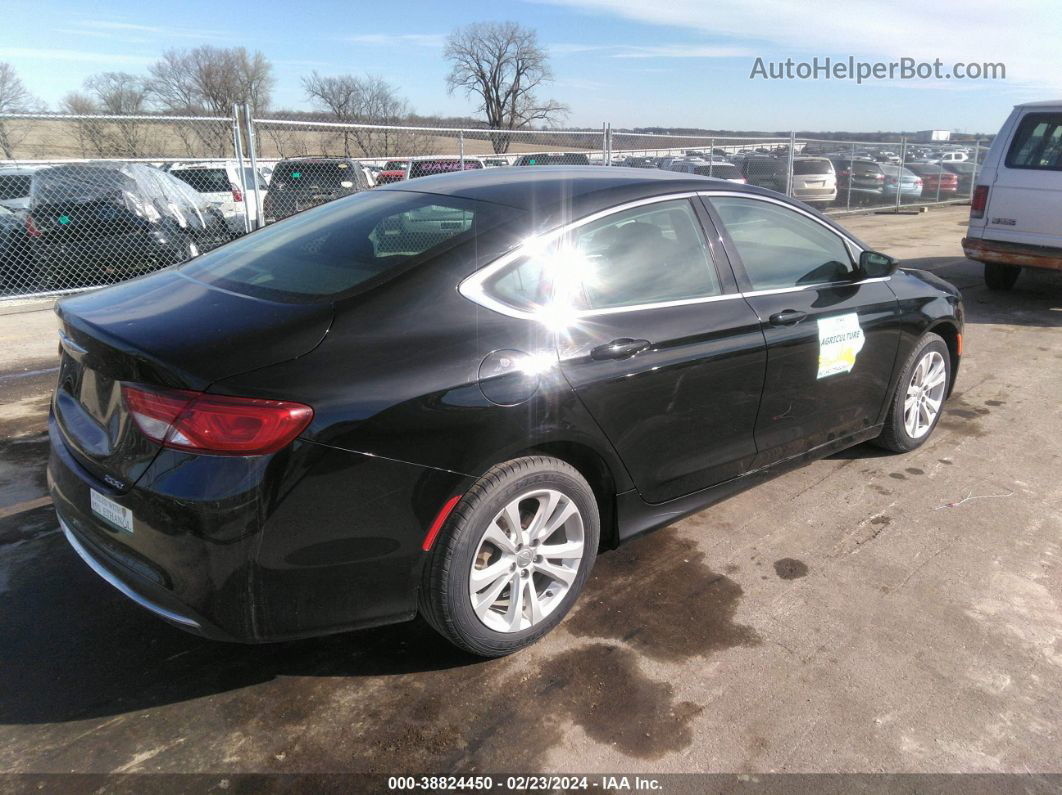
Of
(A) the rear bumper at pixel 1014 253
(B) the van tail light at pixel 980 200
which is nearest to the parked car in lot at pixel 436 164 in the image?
(B) the van tail light at pixel 980 200

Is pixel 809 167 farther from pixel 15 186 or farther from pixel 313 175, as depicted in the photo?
pixel 15 186

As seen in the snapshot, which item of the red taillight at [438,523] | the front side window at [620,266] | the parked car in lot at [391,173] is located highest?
the front side window at [620,266]

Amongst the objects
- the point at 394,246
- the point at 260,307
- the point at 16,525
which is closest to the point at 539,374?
the point at 394,246

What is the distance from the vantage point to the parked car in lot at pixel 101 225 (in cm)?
879

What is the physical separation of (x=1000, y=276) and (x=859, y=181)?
35.7 ft

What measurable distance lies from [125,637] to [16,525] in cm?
123

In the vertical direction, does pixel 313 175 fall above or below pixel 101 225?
above

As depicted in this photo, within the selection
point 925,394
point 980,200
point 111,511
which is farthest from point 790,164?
point 111,511

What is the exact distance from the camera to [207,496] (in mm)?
2080

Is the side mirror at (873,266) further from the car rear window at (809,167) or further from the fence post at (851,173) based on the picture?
the fence post at (851,173)

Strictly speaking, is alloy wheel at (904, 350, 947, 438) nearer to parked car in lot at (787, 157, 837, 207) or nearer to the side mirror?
the side mirror

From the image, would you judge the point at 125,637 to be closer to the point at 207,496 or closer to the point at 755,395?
the point at 207,496

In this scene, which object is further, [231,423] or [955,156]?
[955,156]

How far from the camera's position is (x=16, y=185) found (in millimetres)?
10398
